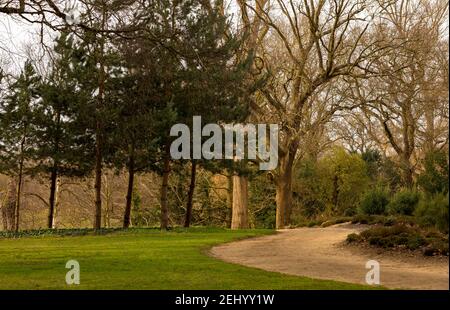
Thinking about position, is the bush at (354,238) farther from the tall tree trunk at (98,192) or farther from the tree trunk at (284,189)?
the tree trunk at (284,189)

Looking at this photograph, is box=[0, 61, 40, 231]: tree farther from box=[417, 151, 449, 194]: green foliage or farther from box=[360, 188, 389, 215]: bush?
box=[417, 151, 449, 194]: green foliage

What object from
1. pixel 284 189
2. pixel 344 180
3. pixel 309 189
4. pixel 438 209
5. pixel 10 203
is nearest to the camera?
pixel 438 209

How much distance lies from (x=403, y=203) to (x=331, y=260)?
969 centimetres

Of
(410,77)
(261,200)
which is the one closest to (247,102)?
(410,77)

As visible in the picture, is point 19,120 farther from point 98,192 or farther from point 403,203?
point 403,203

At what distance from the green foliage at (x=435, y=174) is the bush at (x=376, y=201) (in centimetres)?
765

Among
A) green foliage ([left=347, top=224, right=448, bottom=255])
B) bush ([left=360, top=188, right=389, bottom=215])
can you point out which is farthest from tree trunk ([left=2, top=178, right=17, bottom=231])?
green foliage ([left=347, top=224, right=448, bottom=255])

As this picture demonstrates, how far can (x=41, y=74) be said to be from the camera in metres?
29.0

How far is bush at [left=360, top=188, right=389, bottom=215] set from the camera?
23125mm

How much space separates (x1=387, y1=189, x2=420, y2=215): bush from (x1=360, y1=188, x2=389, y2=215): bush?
1475mm

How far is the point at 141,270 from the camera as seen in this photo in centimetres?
1054

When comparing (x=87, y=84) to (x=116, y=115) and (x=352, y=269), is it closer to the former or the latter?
(x=116, y=115)
